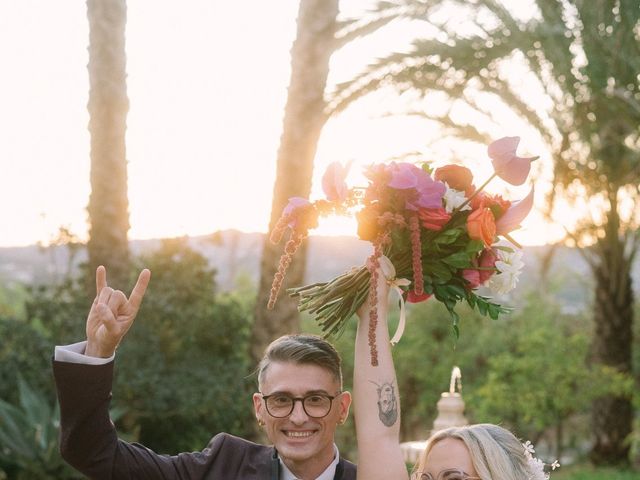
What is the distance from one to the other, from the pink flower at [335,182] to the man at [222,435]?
0.61 metres

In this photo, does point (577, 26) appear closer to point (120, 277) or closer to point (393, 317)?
point (120, 277)

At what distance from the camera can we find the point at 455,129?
14133 mm

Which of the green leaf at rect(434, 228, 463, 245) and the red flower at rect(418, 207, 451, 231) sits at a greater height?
the red flower at rect(418, 207, 451, 231)

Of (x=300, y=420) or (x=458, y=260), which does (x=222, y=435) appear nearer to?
(x=300, y=420)

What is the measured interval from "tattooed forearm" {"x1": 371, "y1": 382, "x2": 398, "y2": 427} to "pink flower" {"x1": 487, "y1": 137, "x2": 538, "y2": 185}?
2.57 feet

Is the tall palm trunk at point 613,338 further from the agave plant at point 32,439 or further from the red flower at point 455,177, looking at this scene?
the red flower at point 455,177

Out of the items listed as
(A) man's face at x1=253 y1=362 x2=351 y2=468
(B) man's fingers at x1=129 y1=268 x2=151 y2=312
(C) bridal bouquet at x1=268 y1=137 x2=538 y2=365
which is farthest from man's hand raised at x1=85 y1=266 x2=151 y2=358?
(A) man's face at x1=253 y1=362 x2=351 y2=468

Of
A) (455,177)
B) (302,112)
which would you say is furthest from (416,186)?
(302,112)

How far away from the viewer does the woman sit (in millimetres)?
3277

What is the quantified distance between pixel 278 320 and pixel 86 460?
7309mm

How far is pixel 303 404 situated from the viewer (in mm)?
3594

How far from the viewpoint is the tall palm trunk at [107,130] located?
10.9 meters

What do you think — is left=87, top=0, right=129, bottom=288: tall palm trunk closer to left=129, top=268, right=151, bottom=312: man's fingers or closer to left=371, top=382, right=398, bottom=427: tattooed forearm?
left=129, top=268, right=151, bottom=312: man's fingers

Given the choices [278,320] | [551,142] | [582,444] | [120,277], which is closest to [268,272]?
[278,320]
